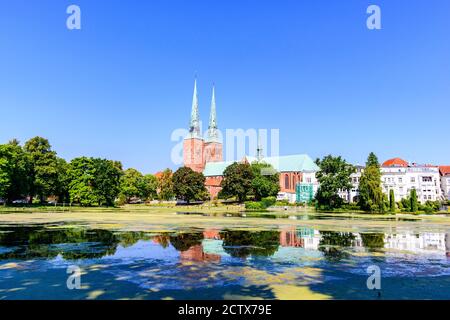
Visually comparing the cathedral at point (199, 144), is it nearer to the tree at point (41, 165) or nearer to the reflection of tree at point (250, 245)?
the tree at point (41, 165)

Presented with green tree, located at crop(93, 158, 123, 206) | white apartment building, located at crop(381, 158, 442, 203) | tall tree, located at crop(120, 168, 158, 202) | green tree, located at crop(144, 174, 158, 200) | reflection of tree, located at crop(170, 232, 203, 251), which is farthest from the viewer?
green tree, located at crop(144, 174, 158, 200)

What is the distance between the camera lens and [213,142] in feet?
519

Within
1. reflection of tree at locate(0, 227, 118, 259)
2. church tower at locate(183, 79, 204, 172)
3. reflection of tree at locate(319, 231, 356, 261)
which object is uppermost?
church tower at locate(183, 79, 204, 172)

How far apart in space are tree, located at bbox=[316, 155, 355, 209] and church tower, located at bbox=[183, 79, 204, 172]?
79.5 metres

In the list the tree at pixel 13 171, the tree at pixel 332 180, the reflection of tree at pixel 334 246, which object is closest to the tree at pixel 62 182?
the tree at pixel 13 171

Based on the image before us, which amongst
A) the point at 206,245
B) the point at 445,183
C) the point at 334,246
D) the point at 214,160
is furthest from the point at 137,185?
the point at 334,246

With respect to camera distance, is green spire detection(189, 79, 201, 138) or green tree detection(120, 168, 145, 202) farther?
green spire detection(189, 79, 201, 138)

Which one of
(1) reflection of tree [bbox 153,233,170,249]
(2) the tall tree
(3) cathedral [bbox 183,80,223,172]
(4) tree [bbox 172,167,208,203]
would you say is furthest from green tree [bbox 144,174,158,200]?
(1) reflection of tree [bbox 153,233,170,249]

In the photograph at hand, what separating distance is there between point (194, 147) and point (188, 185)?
162ft

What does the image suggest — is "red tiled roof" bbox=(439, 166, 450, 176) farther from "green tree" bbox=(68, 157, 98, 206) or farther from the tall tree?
"green tree" bbox=(68, 157, 98, 206)

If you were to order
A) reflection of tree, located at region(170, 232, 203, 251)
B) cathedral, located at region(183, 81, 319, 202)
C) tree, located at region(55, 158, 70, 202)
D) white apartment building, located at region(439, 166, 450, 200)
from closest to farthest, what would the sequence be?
reflection of tree, located at region(170, 232, 203, 251) < tree, located at region(55, 158, 70, 202) < white apartment building, located at region(439, 166, 450, 200) < cathedral, located at region(183, 81, 319, 202)

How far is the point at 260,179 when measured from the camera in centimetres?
9988

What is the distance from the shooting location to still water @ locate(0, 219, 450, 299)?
9430mm

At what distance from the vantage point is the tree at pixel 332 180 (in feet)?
246
